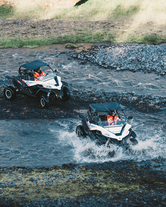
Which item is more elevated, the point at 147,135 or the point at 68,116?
the point at 68,116

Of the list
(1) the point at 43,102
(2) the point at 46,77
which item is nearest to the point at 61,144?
(1) the point at 43,102

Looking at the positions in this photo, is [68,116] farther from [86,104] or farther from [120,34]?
[120,34]

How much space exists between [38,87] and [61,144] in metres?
4.35

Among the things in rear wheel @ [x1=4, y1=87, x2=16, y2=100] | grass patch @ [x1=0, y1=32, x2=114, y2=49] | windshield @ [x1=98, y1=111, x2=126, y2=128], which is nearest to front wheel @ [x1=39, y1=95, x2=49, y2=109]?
rear wheel @ [x1=4, y1=87, x2=16, y2=100]

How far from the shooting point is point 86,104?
15.8m

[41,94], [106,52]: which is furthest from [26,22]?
[41,94]

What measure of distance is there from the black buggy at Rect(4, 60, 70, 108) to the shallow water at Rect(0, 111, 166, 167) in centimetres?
158

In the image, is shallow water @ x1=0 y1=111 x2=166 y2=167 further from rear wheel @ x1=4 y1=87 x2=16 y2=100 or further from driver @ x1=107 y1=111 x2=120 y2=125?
rear wheel @ x1=4 y1=87 x2=16 y2=100

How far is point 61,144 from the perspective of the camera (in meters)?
11.9

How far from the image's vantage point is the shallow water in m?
10.6

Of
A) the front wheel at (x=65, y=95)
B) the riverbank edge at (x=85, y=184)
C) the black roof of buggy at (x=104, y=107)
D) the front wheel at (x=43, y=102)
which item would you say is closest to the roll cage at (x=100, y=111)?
the black roof of buggy at (x=104, y=107)

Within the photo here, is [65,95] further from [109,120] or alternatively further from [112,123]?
[112,123]

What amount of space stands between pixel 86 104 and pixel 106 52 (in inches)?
410

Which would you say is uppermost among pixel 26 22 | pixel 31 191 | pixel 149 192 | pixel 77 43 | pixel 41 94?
pixel 26 22
